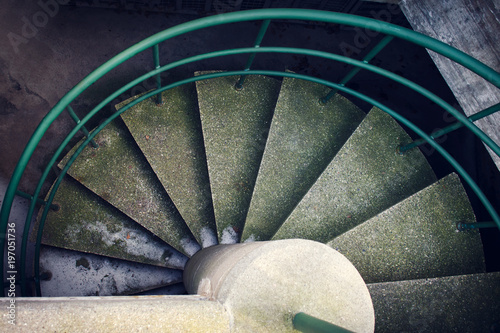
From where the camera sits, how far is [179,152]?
3479 millimetres

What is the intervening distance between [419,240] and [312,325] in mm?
1970

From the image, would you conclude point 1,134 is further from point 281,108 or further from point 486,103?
point 486,103

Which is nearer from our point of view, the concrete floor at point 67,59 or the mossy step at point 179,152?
the mossy step at point 179,152

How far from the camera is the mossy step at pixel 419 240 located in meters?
2.89

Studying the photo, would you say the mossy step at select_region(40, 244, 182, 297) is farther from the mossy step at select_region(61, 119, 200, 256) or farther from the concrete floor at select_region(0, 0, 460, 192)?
the concrete floor at select_region(0, 0, 460, 192)

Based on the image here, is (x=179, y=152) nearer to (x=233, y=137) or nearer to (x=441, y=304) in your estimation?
(x=233, y=137)

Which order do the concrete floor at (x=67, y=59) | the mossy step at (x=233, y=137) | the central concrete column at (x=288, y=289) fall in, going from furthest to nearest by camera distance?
the concrete floor at (x=67, y=59), the mossy step at (x=233, y=137), the central concrete column at (x=288, y=289)

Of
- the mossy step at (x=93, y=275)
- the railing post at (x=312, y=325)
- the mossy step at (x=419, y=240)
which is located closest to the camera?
the railing post at (x=312, y=325)

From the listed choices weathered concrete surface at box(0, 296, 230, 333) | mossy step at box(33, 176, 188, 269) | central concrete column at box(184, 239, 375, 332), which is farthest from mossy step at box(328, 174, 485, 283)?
mossy step at box(33, 176, 188, 269)

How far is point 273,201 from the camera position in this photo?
3191 millimetres

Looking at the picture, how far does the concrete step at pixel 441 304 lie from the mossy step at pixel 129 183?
190 centimetres

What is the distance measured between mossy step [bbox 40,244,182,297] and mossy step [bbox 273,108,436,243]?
1.73 metres

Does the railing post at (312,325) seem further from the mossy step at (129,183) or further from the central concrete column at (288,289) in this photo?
the mossy step at (129,183)

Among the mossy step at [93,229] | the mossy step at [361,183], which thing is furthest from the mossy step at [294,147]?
the mossy step at [93,229]
